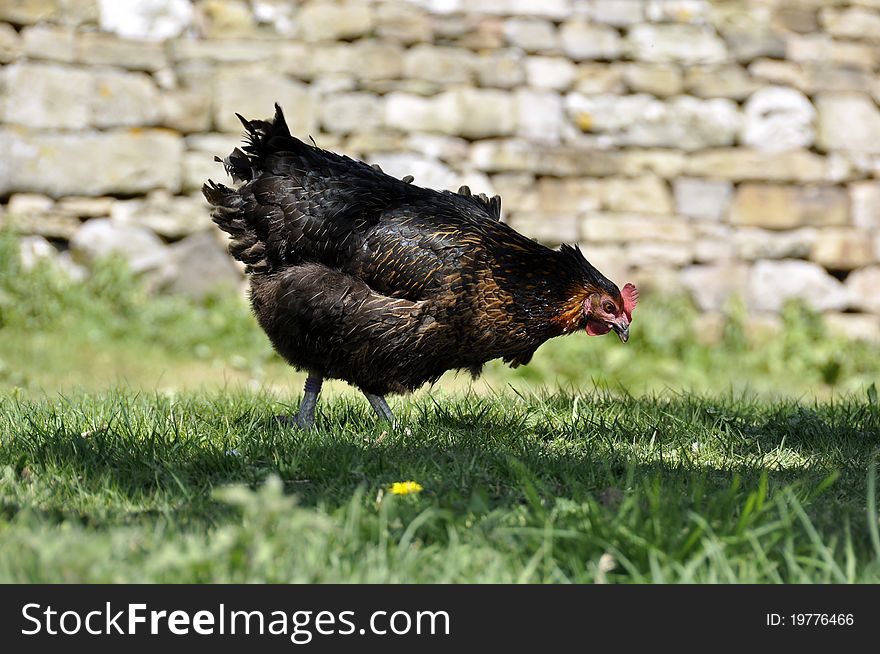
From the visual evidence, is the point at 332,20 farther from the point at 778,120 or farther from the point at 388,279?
the point at 388,279

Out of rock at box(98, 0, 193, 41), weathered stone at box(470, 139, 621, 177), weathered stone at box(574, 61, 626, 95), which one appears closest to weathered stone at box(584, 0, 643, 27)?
weathered stone at box(574, 61, 626, 95)

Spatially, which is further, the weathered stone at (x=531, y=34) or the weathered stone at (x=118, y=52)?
the weathered stone at (x=531, y=34)

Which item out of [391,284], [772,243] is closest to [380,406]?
[391,284]

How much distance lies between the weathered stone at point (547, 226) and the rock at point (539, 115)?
0.64 meters

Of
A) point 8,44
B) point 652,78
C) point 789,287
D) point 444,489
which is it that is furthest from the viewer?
point 789,287

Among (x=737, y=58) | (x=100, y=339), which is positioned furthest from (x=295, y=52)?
(x=737, y=58)

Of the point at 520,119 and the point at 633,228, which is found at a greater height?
the point at 520,119

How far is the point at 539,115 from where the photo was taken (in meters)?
8.43

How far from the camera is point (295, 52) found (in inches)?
323

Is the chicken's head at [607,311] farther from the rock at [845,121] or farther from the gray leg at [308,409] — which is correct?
the rock at [845,121]

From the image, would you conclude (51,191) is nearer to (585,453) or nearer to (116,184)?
(116,184)

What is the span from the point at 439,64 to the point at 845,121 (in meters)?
3.52

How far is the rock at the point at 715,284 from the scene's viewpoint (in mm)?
8594

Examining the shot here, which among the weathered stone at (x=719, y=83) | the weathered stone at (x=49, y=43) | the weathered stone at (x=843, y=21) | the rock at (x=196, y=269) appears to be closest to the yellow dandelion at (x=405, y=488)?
the rock at (x=196, y=269)
